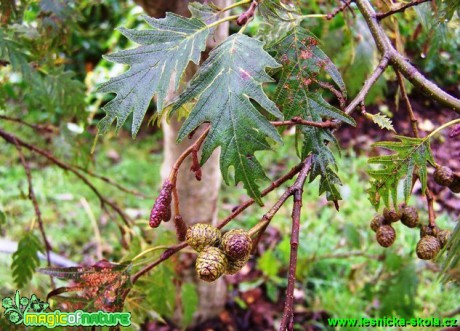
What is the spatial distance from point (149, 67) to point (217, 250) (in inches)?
9.8

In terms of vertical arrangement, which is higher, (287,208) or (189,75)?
(189,75)

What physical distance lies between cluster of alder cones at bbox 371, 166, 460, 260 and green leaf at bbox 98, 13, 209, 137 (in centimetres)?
34

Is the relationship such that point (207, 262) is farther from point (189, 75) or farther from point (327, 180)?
point (189, 75)

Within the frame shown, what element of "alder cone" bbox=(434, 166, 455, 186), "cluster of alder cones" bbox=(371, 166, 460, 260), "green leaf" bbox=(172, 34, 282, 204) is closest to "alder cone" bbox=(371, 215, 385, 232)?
"cluster of alder cones" bbox=(371, 166, 460, 260)

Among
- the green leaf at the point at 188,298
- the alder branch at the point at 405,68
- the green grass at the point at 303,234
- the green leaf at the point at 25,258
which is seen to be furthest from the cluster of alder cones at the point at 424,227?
the green leaf at the point at 188,298

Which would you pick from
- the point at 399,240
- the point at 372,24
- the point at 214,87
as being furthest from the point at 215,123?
the point at 399,240

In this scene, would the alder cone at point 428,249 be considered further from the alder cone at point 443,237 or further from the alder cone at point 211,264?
the alder cone at point 211,264

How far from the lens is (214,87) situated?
0.58 metres

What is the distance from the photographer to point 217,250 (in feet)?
1.73

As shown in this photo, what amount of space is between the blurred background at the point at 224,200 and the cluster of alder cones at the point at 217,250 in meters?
0.13

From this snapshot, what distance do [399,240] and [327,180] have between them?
5.44ft

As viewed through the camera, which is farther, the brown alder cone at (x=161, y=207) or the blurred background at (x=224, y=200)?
the blurred background at (x=224, y=200)

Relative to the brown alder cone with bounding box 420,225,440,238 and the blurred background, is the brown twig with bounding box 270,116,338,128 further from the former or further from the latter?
the brown alder cone with bounding box 420,225,440,238

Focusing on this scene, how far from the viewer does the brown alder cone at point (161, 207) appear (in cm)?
57
